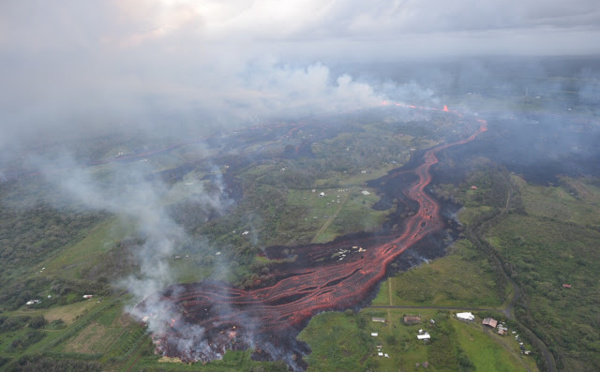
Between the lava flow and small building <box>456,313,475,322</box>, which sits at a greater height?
the lava flow

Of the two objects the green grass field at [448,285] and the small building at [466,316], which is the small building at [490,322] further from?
the green grass field at [448,285]

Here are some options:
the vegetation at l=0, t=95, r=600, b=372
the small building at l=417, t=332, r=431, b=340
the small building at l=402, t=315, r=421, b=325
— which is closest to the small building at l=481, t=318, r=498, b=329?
the vegetation at l=0, t=95, r=600, b=372

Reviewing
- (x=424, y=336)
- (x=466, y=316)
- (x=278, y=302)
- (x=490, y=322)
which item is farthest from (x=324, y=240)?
(x=490, y=322)

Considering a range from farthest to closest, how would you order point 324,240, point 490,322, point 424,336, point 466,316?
point 324,240 < point 466,316 < point 490,322 < point 424,336

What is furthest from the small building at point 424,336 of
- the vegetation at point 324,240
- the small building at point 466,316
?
the small building at point 466,316

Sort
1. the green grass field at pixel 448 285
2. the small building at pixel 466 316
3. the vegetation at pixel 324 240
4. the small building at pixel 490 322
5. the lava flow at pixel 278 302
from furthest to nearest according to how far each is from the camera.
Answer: the green grass field at pixel 448 285 < the small building at pixel 466 316 < the lava flow at pixel 278 302 < the small building at pixel 490 322 < the vegetation at pixel 324 240

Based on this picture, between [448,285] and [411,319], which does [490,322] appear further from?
[411,319]

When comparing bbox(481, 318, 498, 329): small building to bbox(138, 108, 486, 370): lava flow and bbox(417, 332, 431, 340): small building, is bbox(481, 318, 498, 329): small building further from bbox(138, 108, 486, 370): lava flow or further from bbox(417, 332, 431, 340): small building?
bbox(138, 108, 486, 370): lava flow

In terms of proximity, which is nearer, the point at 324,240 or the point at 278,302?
the point at 278,302

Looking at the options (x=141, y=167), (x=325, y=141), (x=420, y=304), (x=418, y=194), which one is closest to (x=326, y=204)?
(x=418, y=194)
